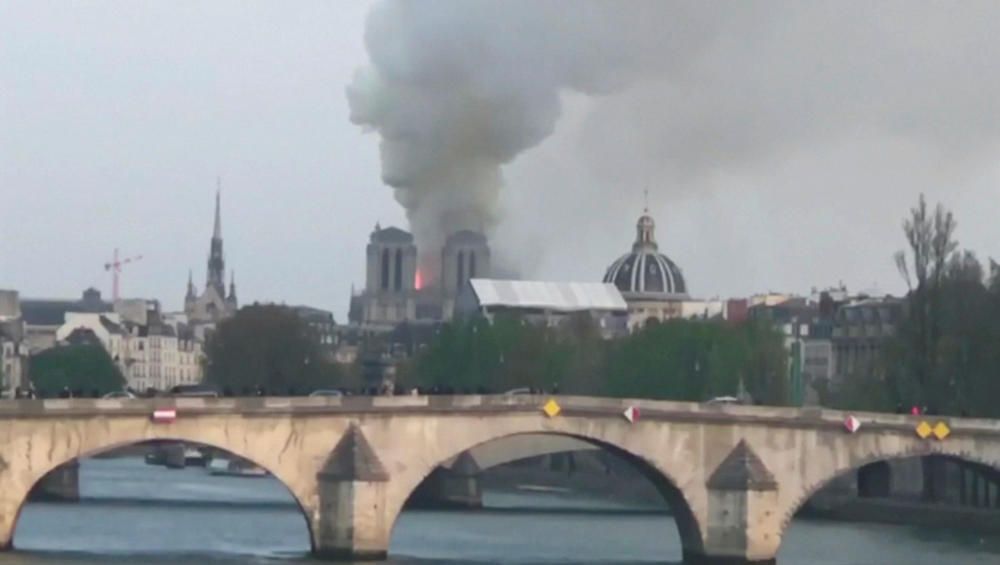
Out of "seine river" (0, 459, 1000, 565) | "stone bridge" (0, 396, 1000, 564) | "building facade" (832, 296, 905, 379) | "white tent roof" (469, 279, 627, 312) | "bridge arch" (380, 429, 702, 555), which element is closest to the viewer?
"stone bridge" (0, 396, 1000, 564)

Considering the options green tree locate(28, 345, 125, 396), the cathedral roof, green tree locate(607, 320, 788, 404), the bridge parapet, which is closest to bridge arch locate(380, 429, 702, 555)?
the bridge parapet

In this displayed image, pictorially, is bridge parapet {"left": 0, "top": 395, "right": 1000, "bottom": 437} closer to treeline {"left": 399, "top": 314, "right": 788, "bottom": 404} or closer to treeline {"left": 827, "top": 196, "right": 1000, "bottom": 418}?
treeline {"left": 827, "top": 196, "right": 1000, "bottom": 418}

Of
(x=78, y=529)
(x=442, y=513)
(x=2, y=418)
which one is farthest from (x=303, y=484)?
(x=442, y=513)

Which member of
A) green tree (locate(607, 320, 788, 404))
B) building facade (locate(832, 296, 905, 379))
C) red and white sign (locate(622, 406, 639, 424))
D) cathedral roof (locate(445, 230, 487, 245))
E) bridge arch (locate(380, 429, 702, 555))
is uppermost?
cathedral roof (locate(445, 230, 487, 245))

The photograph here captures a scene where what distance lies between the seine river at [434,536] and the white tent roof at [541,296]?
89.5 metres

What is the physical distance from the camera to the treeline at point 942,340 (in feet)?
297

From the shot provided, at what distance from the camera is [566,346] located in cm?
13012

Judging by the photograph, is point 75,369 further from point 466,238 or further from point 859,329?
point 859,329

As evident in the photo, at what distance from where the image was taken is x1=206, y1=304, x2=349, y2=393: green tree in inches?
5546

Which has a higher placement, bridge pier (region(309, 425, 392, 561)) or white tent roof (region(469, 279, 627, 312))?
white tent roof (region(469, 279, 627, 312))

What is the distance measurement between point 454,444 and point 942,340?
27645mm

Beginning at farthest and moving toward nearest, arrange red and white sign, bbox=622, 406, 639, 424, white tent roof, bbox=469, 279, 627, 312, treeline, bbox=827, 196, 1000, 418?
white tent roof, bbox=469, 279, 627, 312, treeline, bbox=827, 196, 1000, 418, red and white sign, bbox=622, 406, 639, 424

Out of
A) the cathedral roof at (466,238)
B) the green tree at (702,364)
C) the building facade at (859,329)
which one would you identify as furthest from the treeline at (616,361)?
the cathedral roof at (466,238)

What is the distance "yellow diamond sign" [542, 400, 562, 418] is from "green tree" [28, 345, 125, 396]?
81.6 m
